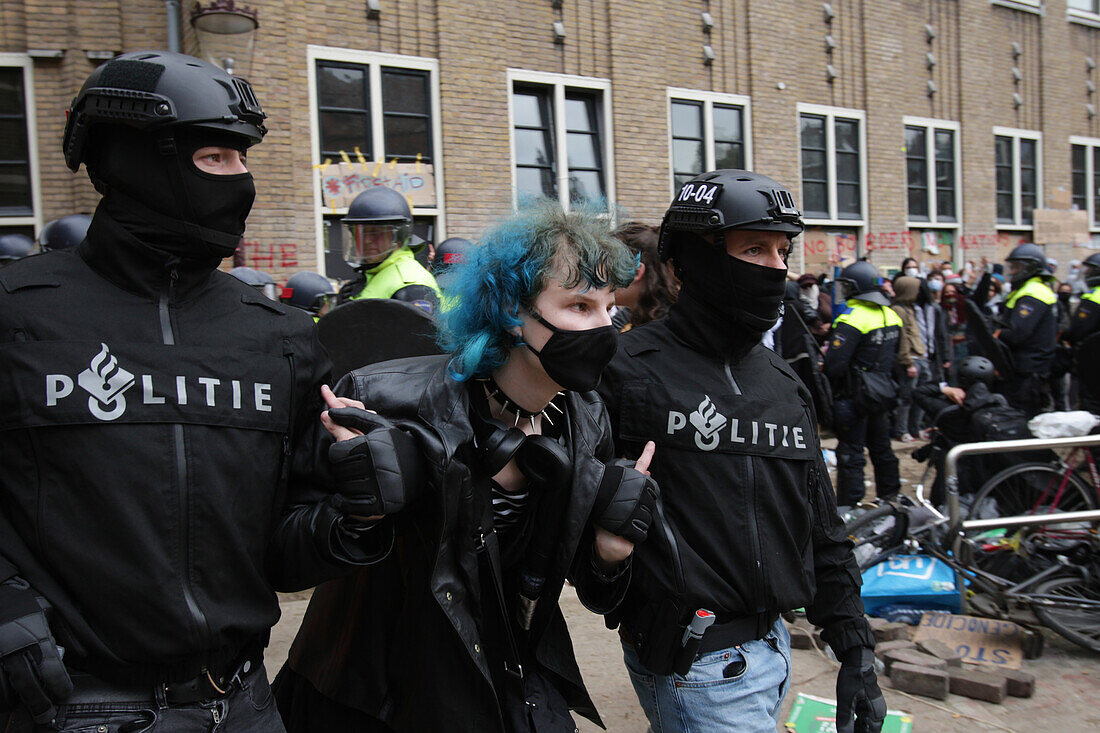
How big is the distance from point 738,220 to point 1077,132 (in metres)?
21.8

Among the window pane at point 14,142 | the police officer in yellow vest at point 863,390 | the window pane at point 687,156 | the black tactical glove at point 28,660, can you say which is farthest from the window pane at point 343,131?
the black tactical glove at point 28,660

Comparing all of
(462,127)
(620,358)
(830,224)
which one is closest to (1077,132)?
(830,224)

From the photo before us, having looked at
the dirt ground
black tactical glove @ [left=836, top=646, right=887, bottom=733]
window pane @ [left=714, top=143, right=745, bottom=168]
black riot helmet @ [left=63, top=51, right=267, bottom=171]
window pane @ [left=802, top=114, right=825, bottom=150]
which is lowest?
the dirt ground

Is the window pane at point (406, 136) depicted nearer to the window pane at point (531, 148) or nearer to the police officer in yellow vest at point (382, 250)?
the window pane at point (531, 148)

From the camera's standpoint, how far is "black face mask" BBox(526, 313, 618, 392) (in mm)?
1861

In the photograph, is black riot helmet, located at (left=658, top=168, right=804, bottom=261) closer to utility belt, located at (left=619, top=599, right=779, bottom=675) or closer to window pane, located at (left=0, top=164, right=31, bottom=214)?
utility belt, located at (left=619, top=599, right=779, bottom=675)

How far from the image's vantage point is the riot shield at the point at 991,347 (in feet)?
25.1

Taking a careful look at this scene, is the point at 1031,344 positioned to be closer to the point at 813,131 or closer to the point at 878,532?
the point at 878,532

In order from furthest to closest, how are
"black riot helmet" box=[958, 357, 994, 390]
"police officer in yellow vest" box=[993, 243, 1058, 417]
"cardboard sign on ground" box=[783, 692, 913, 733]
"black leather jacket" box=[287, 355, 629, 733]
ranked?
1. "police officer in yellow vest" box=[993, 243, 1058, 417]
2. "black riot helmet" box=[958, 357, 994, 390]
3. "cardboard sign on ground" box=[783, 692, 913, 733]
4. "black leather jacket" box=[287, 355, 629, 733]

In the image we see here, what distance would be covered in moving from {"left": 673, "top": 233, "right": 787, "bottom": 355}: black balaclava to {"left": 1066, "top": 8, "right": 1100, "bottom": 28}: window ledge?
21.5m

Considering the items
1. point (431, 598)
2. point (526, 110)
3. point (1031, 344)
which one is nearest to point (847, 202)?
point (526, 110)

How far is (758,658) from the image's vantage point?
2.21m

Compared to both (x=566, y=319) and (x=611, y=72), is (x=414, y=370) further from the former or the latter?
(x=611, y=72)

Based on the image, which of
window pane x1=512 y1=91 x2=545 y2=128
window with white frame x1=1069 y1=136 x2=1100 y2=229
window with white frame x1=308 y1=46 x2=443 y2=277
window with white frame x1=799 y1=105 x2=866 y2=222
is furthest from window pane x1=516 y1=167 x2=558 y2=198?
window with white frame x1=1069 y1=136 x2=1100 y2=229
